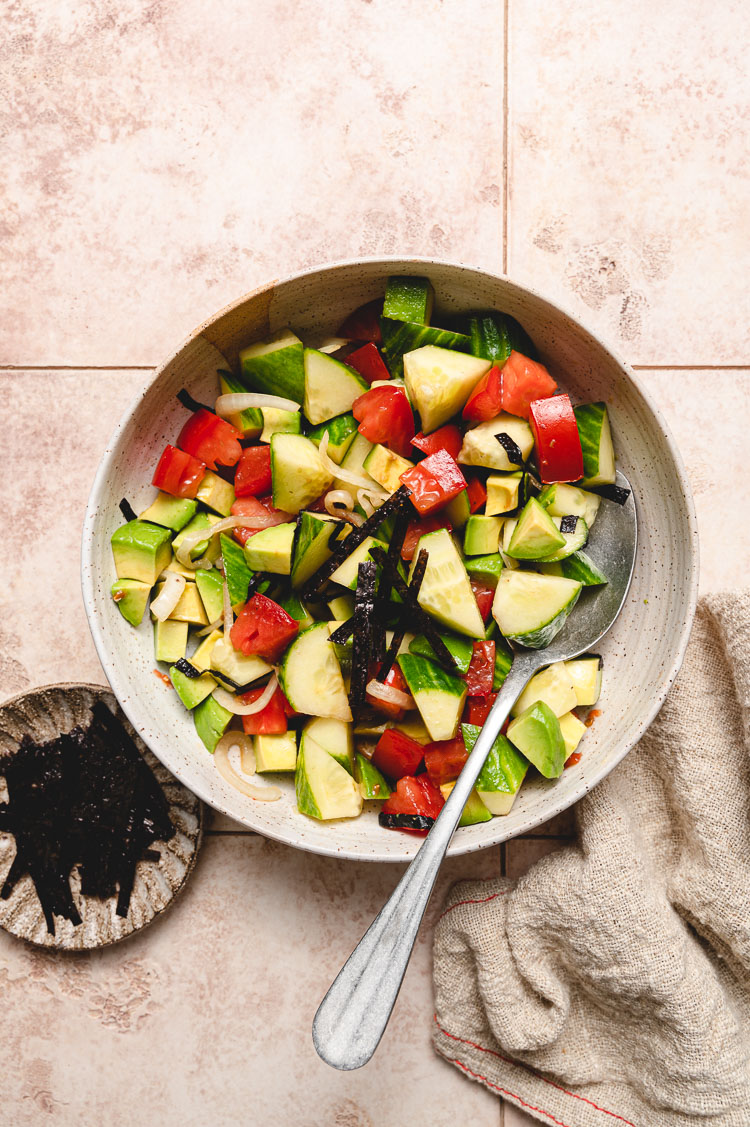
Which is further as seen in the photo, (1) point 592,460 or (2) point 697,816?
(2) point 697,816

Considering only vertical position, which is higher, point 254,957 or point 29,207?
point 29,207

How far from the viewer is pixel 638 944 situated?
1802 mm

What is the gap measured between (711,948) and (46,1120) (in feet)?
5.40

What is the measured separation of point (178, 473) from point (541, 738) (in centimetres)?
88

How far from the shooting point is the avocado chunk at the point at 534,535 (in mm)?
1526

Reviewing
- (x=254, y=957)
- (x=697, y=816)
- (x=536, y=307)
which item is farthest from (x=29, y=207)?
(x=697, y=816)

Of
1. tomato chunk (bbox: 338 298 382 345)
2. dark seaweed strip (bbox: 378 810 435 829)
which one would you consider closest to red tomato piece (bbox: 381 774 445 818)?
dark seaweed strip (bbox: 378 810 435 829)

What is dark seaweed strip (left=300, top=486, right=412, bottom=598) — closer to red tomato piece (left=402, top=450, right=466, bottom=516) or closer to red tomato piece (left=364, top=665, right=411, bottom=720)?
red tomato piece (left=402, top=450, right=466, bottom=516)

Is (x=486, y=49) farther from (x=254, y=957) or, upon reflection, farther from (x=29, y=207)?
(x=254, y=957)

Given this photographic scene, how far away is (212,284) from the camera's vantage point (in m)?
1.96

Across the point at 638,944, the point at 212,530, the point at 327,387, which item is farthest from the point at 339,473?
the point at 638,944

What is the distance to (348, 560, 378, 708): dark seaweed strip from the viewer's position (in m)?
1.55

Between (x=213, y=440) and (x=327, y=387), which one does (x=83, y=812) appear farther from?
(x=327, y=387)

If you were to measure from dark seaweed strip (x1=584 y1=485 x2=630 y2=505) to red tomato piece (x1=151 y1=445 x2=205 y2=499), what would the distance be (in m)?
0.78
